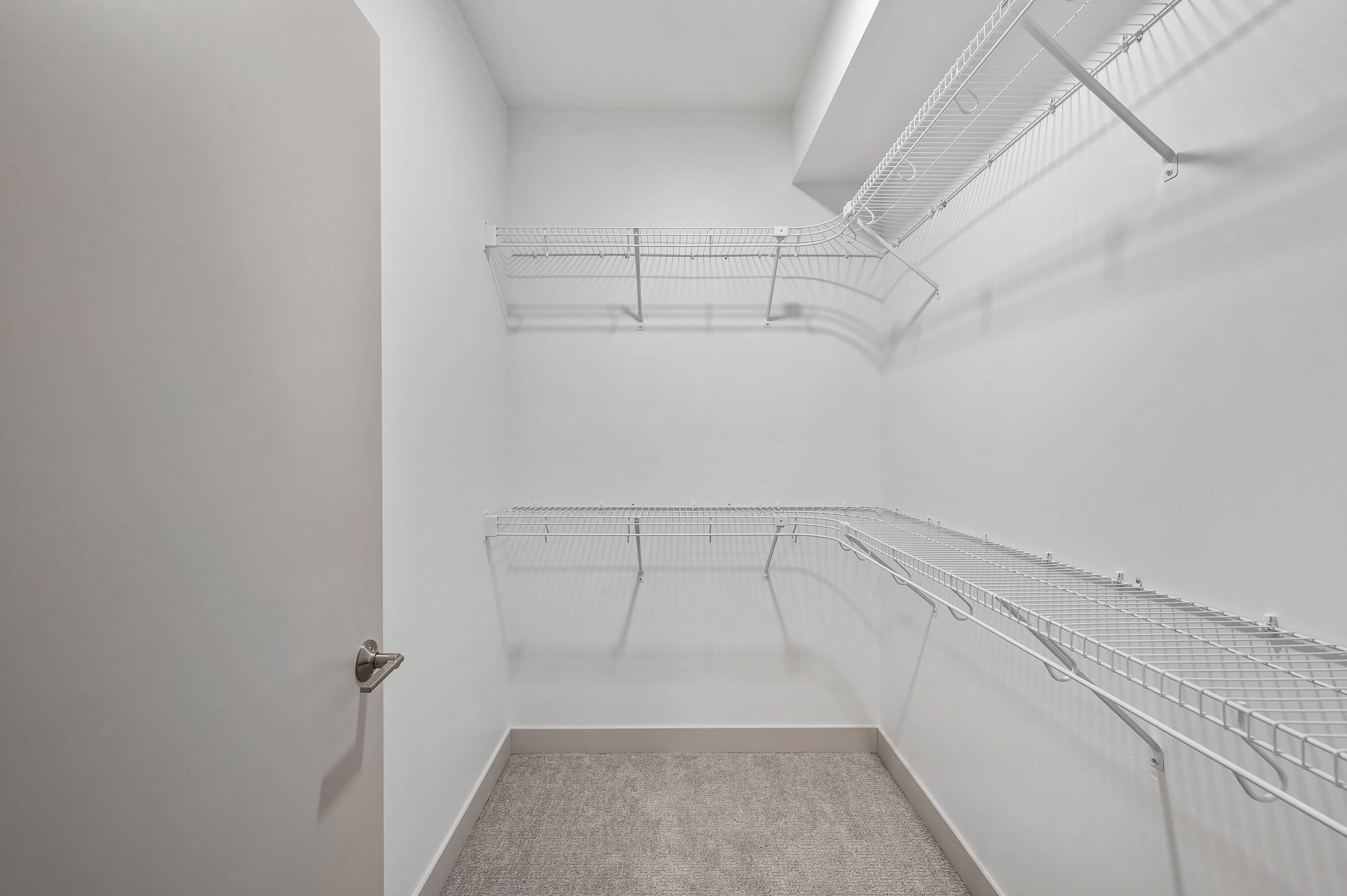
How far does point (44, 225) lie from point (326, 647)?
56cm

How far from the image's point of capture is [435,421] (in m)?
1.45

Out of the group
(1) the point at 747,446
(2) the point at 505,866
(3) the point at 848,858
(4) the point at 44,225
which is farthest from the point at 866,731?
(4) the point at 44,225

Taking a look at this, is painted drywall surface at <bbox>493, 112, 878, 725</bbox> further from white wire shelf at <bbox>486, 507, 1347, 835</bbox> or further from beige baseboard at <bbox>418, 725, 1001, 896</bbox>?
white wire shelf at <bbox>486, 507, 1347, 835</bbox>

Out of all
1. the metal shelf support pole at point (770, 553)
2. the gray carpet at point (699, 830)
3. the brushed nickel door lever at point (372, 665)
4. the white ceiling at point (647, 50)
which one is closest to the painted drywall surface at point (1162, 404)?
the gray carpet at point (699, 830)

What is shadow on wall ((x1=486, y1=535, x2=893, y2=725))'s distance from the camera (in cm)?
211

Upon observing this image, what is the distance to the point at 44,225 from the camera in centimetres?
41

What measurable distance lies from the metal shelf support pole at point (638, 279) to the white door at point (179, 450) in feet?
3.72

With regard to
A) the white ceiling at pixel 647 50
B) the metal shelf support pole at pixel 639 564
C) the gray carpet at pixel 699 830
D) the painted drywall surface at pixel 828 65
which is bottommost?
the gray carpet at pixel 699 830

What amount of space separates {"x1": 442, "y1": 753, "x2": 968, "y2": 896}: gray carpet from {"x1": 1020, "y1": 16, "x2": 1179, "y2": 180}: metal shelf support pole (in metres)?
1.82

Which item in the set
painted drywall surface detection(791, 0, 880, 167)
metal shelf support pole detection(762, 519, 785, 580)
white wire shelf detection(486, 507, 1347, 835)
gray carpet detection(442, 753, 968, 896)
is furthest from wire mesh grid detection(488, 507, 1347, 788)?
painted drywall surface detection(791, 0, 880, 167)

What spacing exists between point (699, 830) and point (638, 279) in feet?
6.26

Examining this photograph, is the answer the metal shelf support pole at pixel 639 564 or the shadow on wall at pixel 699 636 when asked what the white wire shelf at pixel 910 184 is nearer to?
the metal shelf support pole at pixel 639 564

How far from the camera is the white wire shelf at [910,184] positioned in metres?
1.04

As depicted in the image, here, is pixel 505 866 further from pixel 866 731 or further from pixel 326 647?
pixel 866 731
